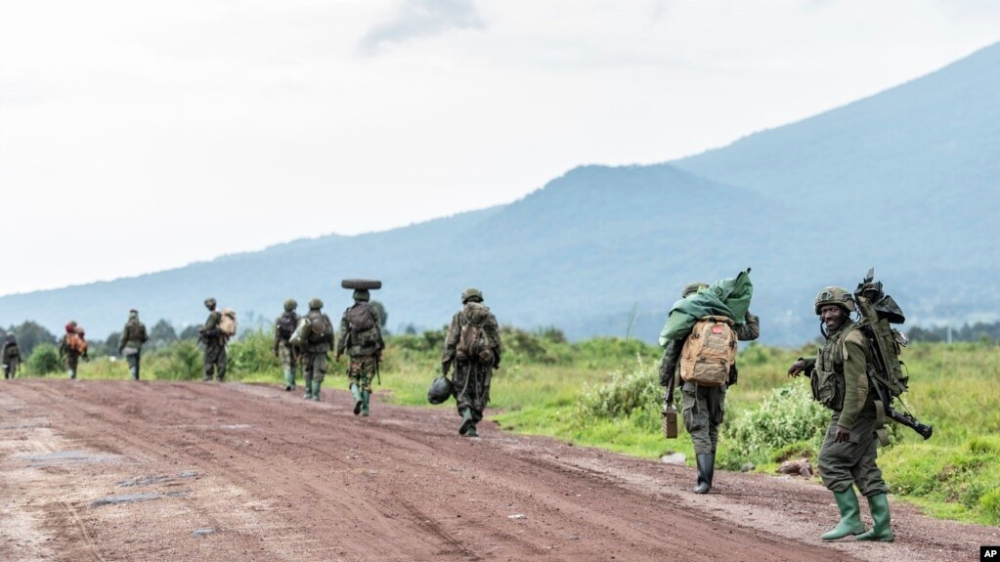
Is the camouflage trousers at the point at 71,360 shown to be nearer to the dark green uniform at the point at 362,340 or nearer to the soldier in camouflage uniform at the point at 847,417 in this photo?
the dark green uniform at the point at 362,340

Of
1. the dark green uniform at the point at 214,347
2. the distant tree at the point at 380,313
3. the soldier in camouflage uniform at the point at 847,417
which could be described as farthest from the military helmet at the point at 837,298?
the dark green uniform at the point at 214,347

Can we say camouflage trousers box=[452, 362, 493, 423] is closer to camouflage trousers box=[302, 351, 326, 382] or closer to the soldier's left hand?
camouflage trousers box=[302, 351, 326, 382]

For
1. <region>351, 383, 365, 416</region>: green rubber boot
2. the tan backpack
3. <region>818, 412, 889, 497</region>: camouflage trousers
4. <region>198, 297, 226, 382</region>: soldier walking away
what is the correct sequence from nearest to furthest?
<region>818, 412, 889, 497</region>: camouflage trousers < the tan backpack < <region>351, 383, 365, 416</region>: green rubber boot < <region>198, 297, 226, 382</region>: soldier walking away

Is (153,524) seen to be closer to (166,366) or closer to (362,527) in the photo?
(362,527)

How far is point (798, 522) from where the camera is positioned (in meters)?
12.5

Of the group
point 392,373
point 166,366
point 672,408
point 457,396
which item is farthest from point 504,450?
point 166,366

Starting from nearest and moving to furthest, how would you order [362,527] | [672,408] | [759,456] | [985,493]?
[362,527] < [985,493] < [672,408] < [759,456]

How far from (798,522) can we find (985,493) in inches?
111

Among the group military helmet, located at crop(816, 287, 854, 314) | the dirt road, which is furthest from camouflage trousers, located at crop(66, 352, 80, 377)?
military helmet, located at crop(816, 287, 854, 314)

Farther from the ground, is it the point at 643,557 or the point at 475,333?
the point at 475,333

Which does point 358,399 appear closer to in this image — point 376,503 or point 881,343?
point 376,503

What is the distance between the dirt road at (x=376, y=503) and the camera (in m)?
10.7

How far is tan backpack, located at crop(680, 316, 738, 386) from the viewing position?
47.8 ft

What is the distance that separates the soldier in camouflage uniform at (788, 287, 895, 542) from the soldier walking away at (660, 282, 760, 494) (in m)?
2.90
